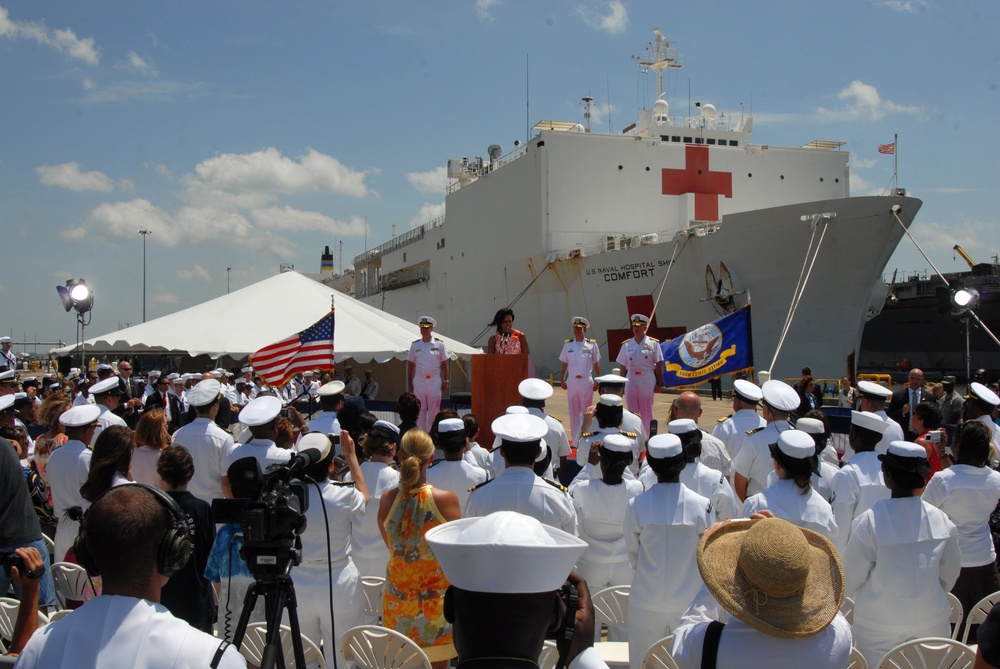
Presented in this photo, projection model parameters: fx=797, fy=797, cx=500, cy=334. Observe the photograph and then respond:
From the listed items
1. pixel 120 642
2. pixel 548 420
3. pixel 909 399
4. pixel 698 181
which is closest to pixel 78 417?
pixel 548 420

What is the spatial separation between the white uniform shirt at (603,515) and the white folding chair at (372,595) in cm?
104

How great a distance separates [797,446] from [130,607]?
2797 millimetres

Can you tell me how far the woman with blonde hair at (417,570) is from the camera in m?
3.28

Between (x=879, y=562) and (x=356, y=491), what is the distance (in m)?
2.21

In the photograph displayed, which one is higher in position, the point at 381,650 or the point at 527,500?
the point at 527,500

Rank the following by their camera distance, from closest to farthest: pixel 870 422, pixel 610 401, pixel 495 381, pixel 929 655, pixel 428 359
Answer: pixel 929 655
pixel 870 422
pixel 610 401
pixel 495 381
pixel 428 359

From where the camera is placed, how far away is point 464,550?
1.71m

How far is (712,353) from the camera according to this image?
9.65m

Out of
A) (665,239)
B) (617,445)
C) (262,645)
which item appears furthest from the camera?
(665,239)

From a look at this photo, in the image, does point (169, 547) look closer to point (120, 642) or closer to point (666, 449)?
point (120, 642)

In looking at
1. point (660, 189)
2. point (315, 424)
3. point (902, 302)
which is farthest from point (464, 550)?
point (902, 302)

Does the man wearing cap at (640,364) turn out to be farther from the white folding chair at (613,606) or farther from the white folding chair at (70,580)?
the white folding chair at (70,580)

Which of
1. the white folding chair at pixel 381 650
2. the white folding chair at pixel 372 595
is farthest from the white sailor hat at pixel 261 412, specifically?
the white folding chair at pixel 381 650

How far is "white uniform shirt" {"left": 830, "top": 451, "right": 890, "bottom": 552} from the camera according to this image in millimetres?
4285
